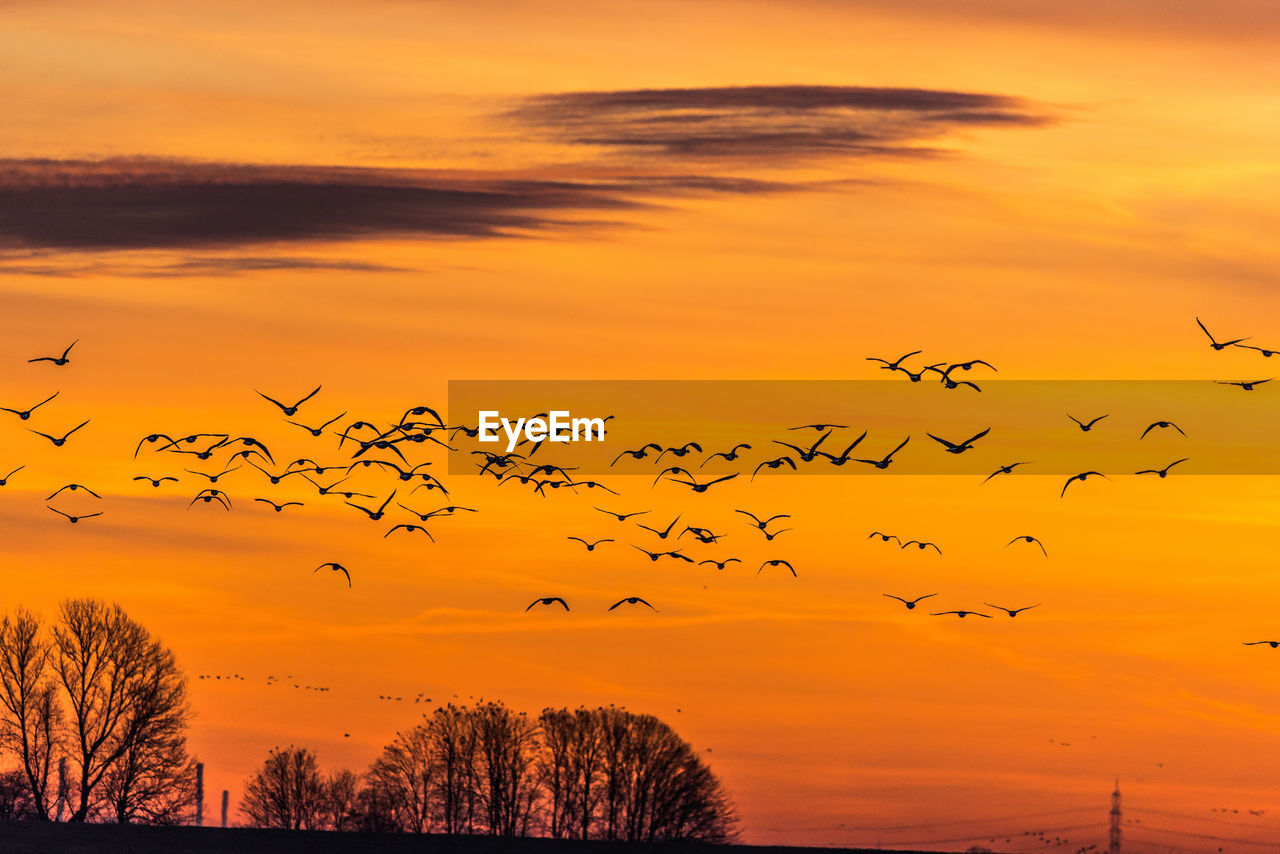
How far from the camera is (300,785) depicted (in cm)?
10969

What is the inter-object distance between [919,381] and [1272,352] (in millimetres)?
8752

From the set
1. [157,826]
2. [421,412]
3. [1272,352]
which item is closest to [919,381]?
[1272,352]

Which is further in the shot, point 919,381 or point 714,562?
point 714,562

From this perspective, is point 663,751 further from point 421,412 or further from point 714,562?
point 421,412

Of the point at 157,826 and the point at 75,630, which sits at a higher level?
the point at 75,630

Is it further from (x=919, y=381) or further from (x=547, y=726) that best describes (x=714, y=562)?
Result: (x=547, y=726)

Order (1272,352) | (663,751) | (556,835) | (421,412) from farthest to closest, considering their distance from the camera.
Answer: (663,751), (556,835), (421,412), (1272,352)

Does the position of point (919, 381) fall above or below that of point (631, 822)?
above

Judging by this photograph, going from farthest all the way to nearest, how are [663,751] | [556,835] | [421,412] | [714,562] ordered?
1. [663,751]
2. [556,835]
3. [714,562]
4. [421,412]

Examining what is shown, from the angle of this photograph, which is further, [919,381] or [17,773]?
[17,773]

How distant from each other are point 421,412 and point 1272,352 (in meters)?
23.1

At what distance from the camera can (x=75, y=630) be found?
91312mm

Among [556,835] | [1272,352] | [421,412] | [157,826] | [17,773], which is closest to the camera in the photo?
[1272,352]

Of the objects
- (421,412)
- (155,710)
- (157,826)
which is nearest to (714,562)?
(421,412)
